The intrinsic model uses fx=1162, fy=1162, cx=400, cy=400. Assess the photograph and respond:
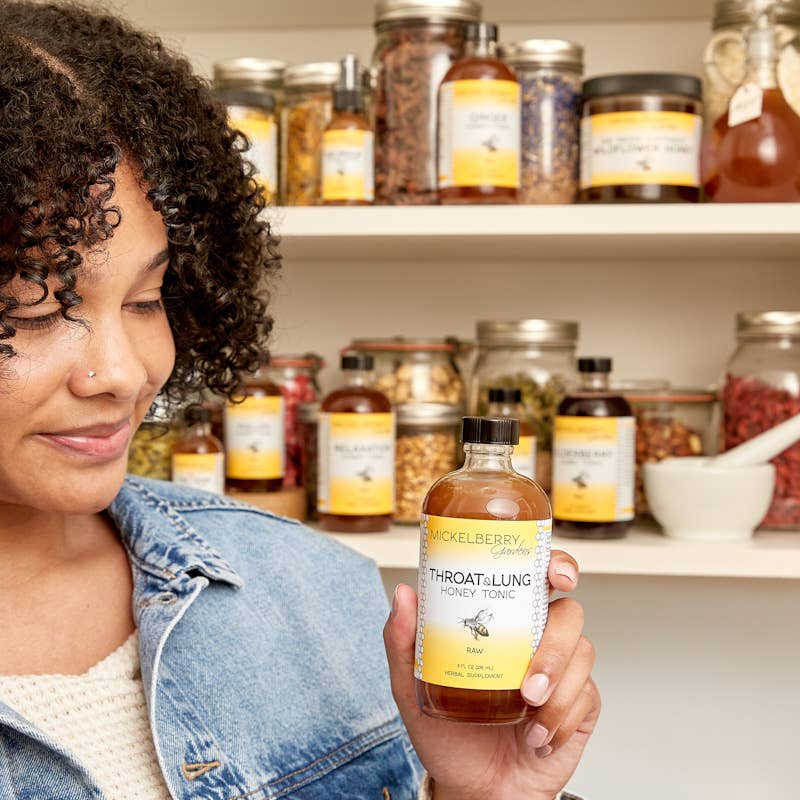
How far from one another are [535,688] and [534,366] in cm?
75

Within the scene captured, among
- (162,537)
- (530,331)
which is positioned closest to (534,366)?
(530,331)

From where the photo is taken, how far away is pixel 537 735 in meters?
0.72

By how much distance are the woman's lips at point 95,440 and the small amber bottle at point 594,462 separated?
64 centimetres

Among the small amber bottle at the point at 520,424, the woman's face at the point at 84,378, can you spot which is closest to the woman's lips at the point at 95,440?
the woman's face at the point at 84,378

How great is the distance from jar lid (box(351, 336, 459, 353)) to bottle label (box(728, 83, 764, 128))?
1.32 ft

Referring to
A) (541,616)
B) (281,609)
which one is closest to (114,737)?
(281,609)

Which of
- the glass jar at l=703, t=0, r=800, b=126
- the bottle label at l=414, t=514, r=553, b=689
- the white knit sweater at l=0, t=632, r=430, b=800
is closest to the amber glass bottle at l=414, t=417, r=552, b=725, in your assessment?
the bottle label at l=414, t=514, r=553, b=689

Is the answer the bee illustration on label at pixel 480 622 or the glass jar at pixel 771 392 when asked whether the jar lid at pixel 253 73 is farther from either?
the bee illustration on label at pixel 480 622

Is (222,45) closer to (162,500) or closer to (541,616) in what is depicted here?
(162,500)

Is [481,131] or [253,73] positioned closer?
[481,131]

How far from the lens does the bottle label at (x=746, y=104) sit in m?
1.25

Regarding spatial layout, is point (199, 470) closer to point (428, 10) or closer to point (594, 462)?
point (594, 462)

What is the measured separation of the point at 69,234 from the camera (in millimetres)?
708

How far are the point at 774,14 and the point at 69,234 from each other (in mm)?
926
